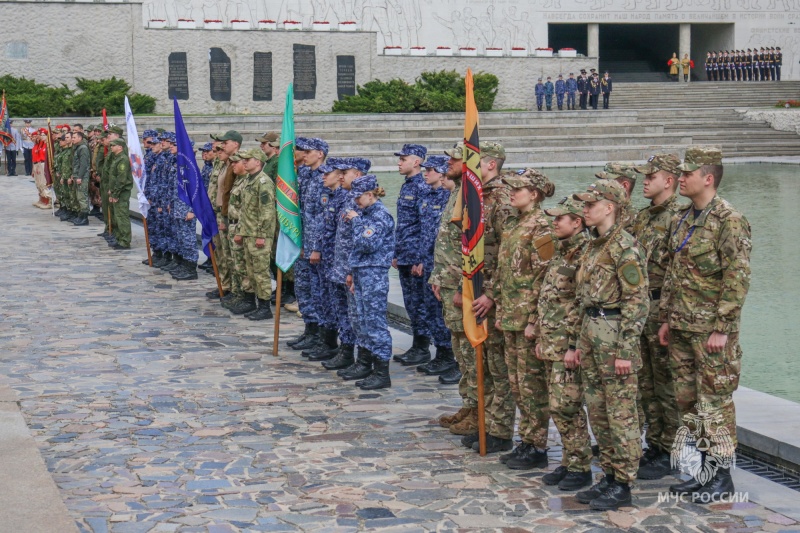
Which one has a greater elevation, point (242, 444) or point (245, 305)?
point (245, 305)

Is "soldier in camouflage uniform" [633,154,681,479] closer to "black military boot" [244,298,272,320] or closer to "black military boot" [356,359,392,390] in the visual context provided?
"black military boot" [356,359,392,390]

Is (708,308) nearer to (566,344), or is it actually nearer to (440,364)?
(566,344)

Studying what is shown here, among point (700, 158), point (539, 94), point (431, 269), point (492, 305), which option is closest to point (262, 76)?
point (539, 94)

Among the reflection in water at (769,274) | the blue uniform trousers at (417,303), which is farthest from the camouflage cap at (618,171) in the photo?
the blue uniform trousers at (417,303)

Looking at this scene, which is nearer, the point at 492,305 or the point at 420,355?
the point at 492,305

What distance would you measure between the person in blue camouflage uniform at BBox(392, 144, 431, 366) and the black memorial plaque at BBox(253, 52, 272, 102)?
2989cm

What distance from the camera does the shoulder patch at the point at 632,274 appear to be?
570cm

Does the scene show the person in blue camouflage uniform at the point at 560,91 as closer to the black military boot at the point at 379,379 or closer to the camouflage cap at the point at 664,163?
the black military boot at the point at 379,379

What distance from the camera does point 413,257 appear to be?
9398mm

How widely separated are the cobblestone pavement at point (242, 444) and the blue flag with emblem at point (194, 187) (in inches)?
46.2

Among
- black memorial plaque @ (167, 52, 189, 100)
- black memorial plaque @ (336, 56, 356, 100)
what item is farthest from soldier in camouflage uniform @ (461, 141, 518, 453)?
black memorial plaque @ (336, 56, 356, 100)

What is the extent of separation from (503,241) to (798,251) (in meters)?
9.61

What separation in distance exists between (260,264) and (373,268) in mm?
3088

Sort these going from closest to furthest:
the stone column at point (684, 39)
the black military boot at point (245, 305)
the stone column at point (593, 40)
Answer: the black military boot at point (245, 305), the stone column at point (593, 40), the stone column at point (684, 39)
